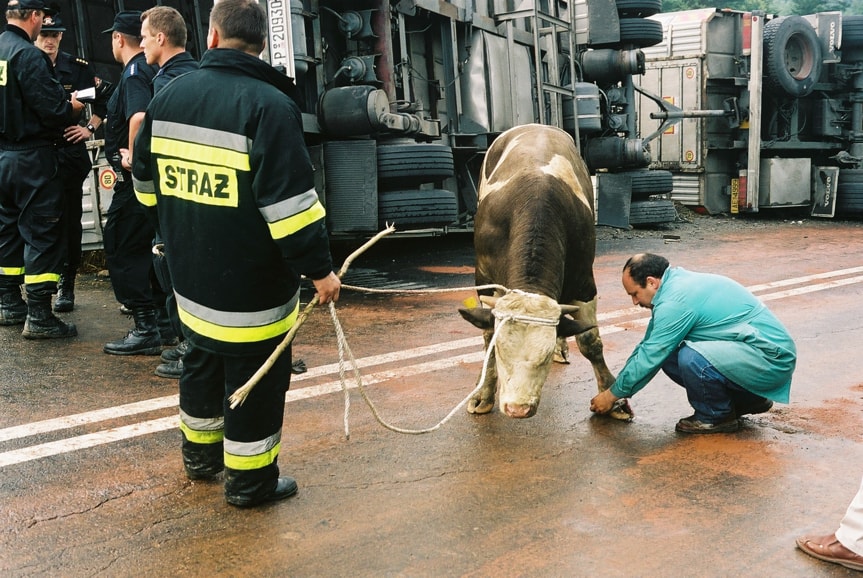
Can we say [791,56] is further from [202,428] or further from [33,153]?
[202,428]

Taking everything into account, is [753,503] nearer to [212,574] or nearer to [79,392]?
[212,574]

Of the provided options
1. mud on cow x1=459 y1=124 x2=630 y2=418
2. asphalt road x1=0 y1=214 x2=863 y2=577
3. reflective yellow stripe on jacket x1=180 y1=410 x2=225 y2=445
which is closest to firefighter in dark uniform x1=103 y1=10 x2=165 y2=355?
asphalt road x1=0 y1=214 x2=863 y2=577

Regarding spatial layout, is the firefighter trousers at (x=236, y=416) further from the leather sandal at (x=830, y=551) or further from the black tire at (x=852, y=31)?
the black tire at (x=852, y=31)

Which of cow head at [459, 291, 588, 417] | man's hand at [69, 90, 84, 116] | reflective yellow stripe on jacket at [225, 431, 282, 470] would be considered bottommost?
reflective yellow stripe on jacket at [225, 431, 282, 470]

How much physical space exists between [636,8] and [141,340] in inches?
421

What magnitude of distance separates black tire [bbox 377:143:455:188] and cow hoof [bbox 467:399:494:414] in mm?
3583

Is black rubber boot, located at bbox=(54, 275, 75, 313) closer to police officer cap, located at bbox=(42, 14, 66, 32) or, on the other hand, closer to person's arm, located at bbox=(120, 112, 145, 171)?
police officer cap, located at bbox=(42, 14, 66, 32)

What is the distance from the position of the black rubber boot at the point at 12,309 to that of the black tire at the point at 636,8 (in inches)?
411

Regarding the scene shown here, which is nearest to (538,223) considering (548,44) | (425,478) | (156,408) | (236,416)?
(425,478)

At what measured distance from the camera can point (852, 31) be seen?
58.4ft

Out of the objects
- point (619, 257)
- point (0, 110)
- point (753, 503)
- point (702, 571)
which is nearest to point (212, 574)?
point (702, 571)

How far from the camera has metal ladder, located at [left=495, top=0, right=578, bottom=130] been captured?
11.0 meters

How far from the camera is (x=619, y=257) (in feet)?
36.7

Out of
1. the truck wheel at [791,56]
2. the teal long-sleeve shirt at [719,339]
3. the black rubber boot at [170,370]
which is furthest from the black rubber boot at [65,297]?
the truck wheel at [791,56]
